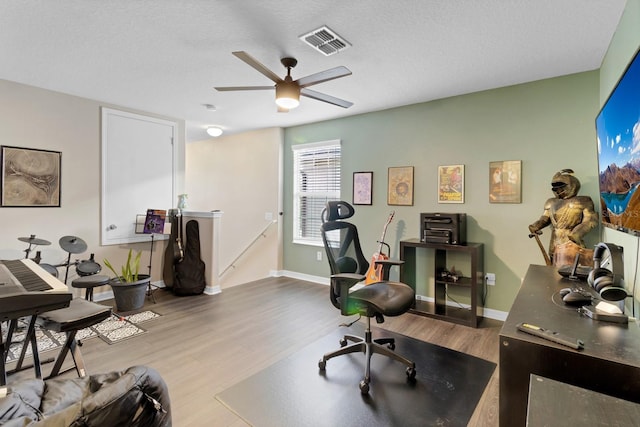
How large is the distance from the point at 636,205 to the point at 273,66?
264 cm

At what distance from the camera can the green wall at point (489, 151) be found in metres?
2.88

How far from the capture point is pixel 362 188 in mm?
4273

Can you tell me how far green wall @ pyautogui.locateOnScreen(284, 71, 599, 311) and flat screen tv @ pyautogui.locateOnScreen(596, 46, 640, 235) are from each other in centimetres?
123

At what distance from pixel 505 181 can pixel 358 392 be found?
2.54 m

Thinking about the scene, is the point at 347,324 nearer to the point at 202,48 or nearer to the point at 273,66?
the point at 273,66

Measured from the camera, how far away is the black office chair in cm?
210

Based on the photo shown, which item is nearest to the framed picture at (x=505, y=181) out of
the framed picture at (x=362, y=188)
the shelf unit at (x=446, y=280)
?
the shelf unit at (x=446, y=280)

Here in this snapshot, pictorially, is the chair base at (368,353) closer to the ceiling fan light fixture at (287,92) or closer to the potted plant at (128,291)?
the ceiling fan light fixture at (287,92)

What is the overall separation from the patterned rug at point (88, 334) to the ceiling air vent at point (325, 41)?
2.84 meters

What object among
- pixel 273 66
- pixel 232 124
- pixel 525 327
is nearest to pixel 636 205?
pixel 525 327

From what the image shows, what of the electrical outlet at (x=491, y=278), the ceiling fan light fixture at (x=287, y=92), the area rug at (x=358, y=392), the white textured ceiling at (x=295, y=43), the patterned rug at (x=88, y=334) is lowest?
the area rug at (x=358, y=392)

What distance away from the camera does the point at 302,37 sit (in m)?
2.28

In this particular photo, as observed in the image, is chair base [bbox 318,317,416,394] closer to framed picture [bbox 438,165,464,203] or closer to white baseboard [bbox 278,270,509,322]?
white baseboard [bbox 278,270,509,322]

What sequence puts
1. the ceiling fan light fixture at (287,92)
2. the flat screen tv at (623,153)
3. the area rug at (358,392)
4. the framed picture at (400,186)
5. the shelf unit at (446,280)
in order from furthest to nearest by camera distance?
the framed picture at (400,186) < the shelf unit at (446,280) < the ceiling fan light fixture at (287,92) < the area rug at (358,392) < the flat screen tv at (623,153)
